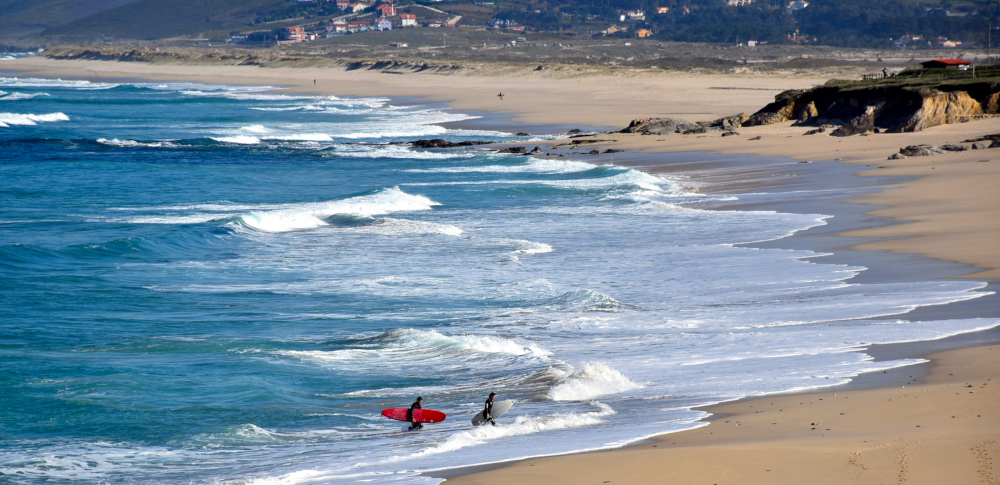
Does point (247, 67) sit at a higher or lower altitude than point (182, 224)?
higher

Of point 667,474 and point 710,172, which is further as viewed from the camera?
point 710,172

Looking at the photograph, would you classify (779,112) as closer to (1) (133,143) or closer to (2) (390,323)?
(1) (133,143)

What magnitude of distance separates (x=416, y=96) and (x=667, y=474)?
66.5 metres

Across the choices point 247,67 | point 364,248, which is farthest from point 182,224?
point 247,67

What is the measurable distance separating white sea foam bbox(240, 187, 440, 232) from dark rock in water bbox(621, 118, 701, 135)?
16.8 metres

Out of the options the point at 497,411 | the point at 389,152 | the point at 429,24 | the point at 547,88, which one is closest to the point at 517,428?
the point at 497,411

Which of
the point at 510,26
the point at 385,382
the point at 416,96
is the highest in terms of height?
the point at 510,26

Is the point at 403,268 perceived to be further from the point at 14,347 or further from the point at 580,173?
the point at 580,173

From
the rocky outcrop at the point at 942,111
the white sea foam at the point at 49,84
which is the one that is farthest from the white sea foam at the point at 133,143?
the white sea foam at the point at 49,84

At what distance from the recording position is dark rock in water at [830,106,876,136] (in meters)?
34.9

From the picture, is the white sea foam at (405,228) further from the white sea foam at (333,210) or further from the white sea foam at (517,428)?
the white sea foam at (517,428)

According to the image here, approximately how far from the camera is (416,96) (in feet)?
235

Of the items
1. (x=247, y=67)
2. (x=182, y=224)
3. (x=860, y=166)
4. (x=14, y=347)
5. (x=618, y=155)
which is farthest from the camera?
(x=247, y=67)

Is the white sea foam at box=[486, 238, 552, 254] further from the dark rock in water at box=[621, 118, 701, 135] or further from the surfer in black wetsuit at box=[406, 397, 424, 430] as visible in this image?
the dark rock in water at box=[621, 118, 701, 135]
